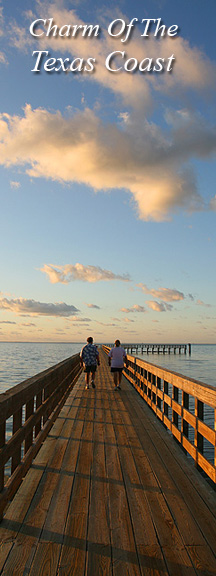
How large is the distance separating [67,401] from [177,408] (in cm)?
517

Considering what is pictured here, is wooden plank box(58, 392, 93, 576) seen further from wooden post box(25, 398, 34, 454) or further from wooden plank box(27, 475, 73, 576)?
wooden post box(25, 398, 34, 454)

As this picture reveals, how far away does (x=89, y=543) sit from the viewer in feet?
10.1

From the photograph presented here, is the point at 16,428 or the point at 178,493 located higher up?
the point at 16,428

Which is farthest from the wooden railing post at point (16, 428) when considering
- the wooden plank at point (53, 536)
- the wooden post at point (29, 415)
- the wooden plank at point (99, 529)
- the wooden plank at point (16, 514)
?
the wooden plank at point (99, 529)

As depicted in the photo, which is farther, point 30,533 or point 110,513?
point 110,513

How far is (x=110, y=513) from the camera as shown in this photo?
3.63 metres

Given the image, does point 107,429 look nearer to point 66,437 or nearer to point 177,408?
point 66,437

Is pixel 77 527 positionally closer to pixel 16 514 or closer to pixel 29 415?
pixel 16 514

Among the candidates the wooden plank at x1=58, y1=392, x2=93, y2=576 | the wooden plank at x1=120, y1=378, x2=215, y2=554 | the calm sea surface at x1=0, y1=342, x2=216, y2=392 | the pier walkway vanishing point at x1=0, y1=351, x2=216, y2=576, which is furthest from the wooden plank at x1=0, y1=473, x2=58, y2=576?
the calm sea surface at x1=0, y1=342, x2=216, y2=392

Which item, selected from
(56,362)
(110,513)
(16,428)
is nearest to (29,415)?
(16,428)

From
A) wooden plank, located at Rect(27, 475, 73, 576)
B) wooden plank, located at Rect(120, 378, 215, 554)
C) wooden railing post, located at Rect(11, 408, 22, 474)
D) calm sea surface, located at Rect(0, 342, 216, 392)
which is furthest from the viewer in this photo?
calm sea surface, located at Rect(0, 342, 216, 392)

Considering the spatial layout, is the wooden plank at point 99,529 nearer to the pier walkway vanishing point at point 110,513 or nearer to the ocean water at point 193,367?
the pier walkway vanishing point at point 110,513

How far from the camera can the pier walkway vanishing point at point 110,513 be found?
2.81 m

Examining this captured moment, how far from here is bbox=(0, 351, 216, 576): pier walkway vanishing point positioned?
9.21 ft
